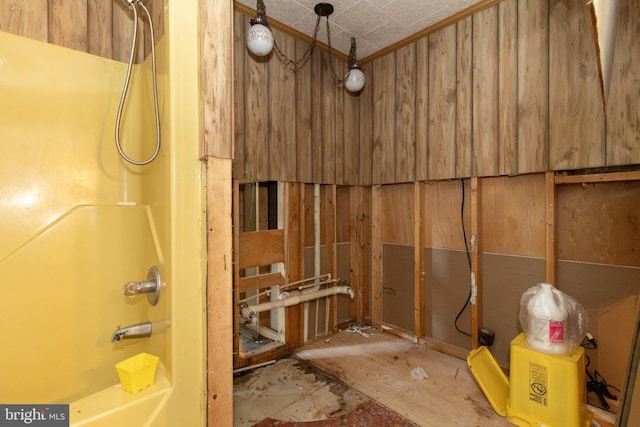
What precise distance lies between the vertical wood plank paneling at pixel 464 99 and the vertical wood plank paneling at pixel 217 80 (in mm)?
2004

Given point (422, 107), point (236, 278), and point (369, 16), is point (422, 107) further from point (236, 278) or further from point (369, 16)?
point (236, 278)

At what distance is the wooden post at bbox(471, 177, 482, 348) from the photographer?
2443mm

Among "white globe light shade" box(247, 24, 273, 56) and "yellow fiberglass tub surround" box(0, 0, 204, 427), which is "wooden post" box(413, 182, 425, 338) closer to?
"white globe light shade" box(247, 24, 273, 56)

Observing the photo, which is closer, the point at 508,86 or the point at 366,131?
the point at 508,86

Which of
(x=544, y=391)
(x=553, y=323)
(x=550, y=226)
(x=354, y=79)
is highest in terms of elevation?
(x=354, y=79)

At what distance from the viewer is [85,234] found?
57.0 inches

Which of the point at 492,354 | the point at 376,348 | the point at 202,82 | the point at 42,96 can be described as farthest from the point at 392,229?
the point at 42,96

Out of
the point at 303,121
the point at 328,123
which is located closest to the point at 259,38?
the point at 303,121

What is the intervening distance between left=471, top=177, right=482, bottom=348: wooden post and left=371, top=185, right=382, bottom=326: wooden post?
3.13ft

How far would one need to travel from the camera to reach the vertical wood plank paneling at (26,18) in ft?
4.65

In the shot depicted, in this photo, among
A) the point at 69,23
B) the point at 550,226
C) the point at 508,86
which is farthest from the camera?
the point at 508,86

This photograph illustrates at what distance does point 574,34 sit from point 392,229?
6.46ft

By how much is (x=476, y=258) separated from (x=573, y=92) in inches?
51.2

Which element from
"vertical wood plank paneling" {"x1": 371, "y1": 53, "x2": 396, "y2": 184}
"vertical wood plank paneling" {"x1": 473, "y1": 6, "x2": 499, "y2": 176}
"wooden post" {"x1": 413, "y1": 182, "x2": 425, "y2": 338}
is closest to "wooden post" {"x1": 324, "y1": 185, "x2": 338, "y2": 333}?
"vertical wood plank paneling" {"x1": 371, "y1": 53, "x2": 396, "y2": 184}
